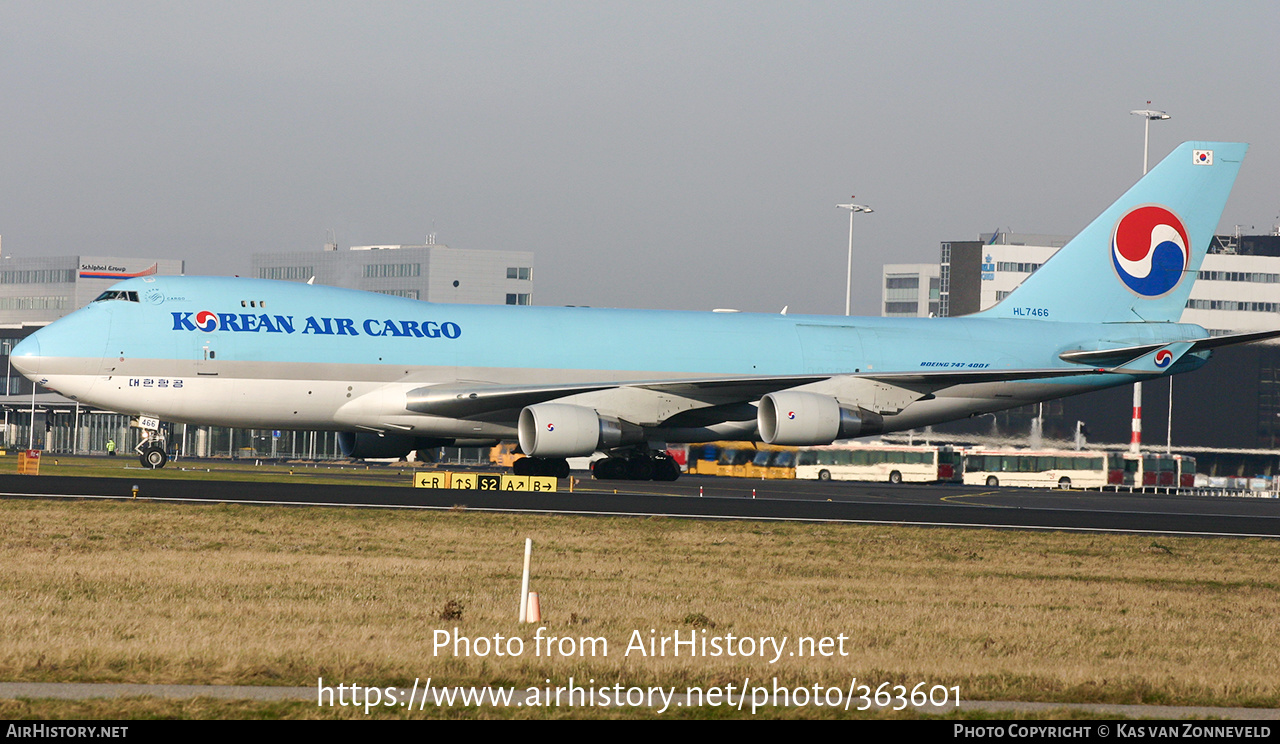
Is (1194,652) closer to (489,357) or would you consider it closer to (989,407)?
(489,357)

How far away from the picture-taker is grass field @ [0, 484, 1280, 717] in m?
12.0

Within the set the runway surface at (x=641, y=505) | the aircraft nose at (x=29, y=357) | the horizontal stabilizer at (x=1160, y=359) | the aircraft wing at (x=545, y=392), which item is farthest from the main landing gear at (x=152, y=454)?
the horizontal stabilizer at (x=1160, y=359)

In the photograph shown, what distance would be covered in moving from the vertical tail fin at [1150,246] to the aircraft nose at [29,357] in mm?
31694

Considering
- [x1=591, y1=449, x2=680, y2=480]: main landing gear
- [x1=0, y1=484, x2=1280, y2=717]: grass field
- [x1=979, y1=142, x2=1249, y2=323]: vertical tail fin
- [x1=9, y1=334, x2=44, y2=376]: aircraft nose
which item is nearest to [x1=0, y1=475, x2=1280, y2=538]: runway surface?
[x1=0, y1=484, x2=1280, y2=717]: grass field

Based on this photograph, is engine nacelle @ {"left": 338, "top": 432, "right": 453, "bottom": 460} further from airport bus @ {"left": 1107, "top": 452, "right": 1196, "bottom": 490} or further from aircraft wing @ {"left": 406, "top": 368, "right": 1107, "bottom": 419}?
airport bus @ {"left": 1107, "top": 452, "right": 1196, "bottom": 490}

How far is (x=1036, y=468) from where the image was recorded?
71.3 metres

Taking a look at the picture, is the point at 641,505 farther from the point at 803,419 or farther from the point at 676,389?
the point at 803,419

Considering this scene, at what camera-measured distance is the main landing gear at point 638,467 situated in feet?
150

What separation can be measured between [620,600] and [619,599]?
0.09 m

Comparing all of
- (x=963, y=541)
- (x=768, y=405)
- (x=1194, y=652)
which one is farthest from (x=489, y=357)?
(x=1194, y=652)

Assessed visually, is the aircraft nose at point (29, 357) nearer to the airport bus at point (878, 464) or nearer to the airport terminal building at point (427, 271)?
the airport bus at point (878, 464)

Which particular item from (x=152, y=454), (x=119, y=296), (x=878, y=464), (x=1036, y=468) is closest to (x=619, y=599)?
(x=119, y=296)

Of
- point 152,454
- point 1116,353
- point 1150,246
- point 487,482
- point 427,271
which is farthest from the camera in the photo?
point 427,271
